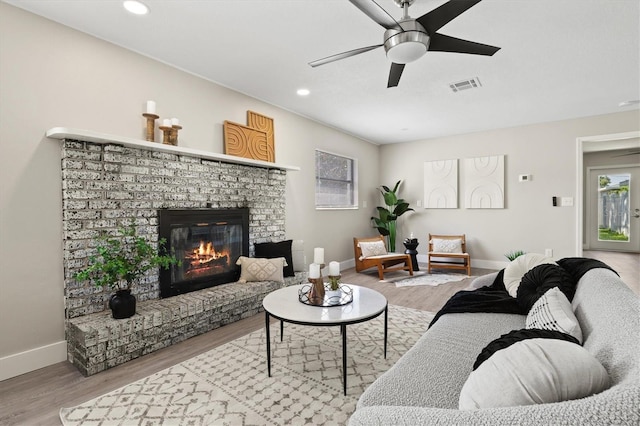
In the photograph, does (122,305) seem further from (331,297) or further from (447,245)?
(447,245)

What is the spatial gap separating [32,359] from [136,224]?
1209 millimetres

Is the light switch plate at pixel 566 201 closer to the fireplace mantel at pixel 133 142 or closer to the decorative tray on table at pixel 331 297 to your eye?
the decorative tray on table at pixel 331 297

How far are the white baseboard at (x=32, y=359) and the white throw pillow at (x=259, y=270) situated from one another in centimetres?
163

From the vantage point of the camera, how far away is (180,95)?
332 cm

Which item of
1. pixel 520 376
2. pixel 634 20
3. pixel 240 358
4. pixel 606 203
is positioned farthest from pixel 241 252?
pixel 606 203

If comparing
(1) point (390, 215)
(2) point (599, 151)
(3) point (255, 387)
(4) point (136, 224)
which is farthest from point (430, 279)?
(2) point (599, 151)

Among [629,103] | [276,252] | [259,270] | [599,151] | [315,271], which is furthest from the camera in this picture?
[599,151]

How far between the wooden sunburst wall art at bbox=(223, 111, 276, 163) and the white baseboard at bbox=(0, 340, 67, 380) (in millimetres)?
2384

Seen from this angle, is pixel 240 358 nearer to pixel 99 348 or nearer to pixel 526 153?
pixel 99 348

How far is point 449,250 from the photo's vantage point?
19.0 feet

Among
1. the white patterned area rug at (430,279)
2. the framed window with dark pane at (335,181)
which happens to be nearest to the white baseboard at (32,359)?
the framed window with dark pane at (335,181)

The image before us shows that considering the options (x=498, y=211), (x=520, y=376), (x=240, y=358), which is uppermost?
(x=498, y=211)

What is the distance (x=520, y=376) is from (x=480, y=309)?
1.41 meters

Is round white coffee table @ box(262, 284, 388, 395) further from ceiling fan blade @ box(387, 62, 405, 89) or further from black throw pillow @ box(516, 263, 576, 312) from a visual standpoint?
ceiling fan blade @ box(387, 62, 405, 89)
